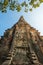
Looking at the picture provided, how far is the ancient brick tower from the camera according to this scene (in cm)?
2825

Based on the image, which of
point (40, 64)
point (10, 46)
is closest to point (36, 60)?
point (40, 64)

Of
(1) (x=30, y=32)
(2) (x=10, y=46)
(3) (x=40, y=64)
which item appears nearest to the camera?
(3) (x=40, y=64)

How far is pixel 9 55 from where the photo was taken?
94.7 ft

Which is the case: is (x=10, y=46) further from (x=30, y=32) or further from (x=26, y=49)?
(x=30, y=32)

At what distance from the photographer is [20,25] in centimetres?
3716

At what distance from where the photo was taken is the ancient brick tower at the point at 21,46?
92.7 feet

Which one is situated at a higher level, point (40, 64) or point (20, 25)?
point (20, 25)

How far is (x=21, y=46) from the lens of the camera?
103 feet

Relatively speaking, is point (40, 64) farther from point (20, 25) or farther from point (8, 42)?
point (20, 25)

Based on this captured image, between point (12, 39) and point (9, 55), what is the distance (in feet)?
18.1

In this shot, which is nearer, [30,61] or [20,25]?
[30,61]

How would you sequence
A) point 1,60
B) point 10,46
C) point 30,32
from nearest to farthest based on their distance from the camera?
point 1,60, point 10,46, point 30,32

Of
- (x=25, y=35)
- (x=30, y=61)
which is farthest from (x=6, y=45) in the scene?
(x=30, y=61)

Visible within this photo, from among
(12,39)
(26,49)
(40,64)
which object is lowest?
(40,64)
